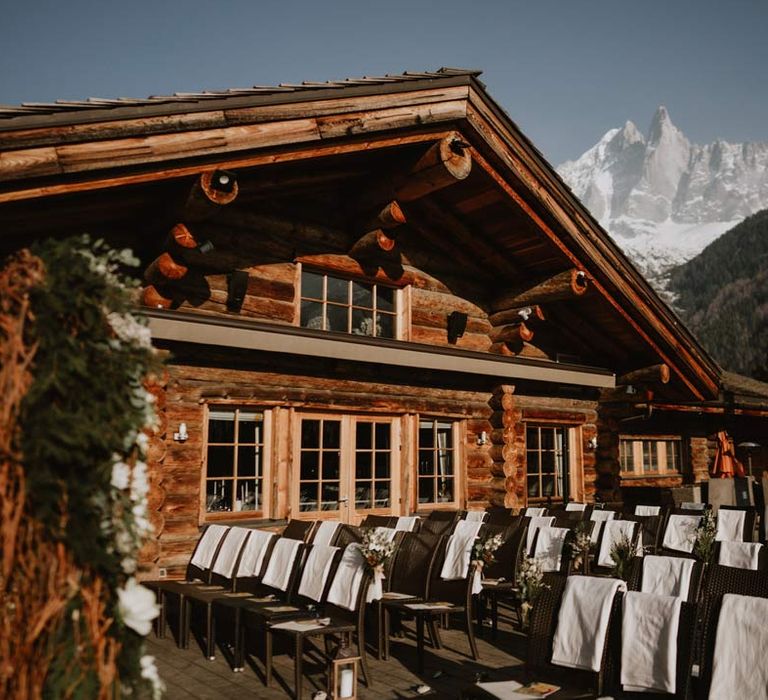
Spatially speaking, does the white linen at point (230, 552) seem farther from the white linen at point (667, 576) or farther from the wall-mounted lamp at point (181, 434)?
the white linen at point (667, 576)

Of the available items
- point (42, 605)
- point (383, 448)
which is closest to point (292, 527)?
point (383, 448)

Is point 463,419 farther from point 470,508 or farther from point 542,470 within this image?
point 542,470

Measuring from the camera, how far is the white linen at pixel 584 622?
3.86 meters

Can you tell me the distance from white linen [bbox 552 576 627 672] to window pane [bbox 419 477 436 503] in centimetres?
618

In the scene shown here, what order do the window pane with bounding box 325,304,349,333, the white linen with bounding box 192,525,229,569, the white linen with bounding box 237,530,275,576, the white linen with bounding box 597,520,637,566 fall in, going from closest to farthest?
the white linen with bounding box 237,530,275,576
the white linen with bounding box 192,525,229,569
the white linen with bounding box 597,520,637,566
the window pane with bounding box 325,304,349,333

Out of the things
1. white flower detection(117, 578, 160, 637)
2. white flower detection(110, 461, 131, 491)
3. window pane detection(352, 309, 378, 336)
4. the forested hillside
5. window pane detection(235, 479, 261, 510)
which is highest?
the forested hillside

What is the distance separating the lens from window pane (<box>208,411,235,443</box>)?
27.4 feet

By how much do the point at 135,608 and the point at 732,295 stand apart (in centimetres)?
9025

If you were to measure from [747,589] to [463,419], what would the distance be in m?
6.19

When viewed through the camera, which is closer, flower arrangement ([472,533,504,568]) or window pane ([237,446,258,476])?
flower arrangement ([472,533,504,568])

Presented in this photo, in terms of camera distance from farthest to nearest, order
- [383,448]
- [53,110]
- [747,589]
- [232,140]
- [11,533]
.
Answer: [383,448], [232,140], [53,110], [747,589], [11,533]

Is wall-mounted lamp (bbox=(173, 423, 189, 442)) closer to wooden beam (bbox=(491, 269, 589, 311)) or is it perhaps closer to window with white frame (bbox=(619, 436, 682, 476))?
wooden beam (bbox=(491, 269, 589, 311))

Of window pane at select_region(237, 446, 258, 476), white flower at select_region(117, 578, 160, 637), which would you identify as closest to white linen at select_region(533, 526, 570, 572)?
window pane at select_region(237, 446, 258, 476)

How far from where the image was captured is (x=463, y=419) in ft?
35.1
